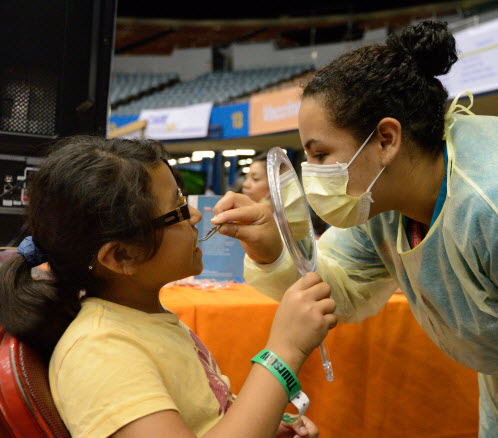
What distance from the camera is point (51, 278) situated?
0.81m

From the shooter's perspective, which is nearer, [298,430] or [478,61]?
[298,430]

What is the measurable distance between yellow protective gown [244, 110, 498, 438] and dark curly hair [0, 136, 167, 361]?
44 centimetres

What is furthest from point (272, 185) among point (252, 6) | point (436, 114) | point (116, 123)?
point (252, 6)

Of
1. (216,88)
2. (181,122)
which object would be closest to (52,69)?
(181,122)

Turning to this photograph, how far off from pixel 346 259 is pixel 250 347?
0.35 metres

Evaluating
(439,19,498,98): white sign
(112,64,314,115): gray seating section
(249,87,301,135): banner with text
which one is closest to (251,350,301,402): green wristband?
(439,19,498,98): white sign

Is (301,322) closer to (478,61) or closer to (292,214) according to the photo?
(292,214)

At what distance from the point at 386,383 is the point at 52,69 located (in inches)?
50.3

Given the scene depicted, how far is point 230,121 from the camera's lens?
8438 millimetres

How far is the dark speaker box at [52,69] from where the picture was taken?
1.18 metres

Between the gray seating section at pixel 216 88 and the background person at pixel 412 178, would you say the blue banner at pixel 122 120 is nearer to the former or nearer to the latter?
the gray seating section at pixel 216 88

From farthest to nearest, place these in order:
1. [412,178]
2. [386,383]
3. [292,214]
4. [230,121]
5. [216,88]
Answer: [216,88] → [230,121] → [386,383] → [412,178] → [292,214]

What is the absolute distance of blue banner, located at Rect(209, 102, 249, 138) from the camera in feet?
26.9

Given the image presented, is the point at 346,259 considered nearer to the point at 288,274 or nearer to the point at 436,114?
the point at 288,274
